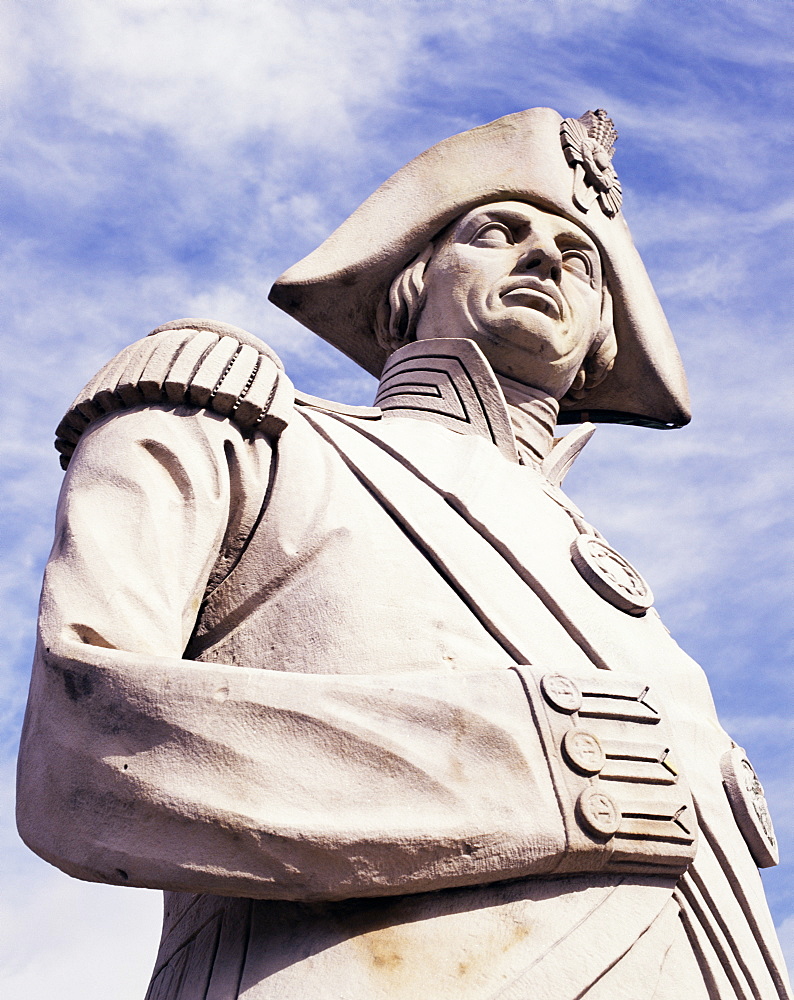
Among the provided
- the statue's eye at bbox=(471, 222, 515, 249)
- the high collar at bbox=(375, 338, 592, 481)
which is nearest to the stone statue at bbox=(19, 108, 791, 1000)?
the high collar at bbox=(375, 338, 592, 481)

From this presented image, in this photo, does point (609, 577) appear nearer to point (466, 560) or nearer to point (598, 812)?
point (466, 560)

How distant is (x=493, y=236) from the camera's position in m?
5.10

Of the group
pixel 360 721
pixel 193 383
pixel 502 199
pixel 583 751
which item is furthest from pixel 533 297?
pixel 360 721

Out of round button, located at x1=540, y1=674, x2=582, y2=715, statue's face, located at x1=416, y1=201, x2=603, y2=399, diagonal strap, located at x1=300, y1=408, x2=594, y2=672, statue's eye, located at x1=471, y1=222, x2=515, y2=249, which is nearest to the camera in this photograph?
round button, located at x1=540, y1=674, x2=582, y2=715

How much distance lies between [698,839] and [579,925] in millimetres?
529

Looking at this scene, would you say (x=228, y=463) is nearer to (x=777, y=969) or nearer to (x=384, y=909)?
(x=384, y=909)

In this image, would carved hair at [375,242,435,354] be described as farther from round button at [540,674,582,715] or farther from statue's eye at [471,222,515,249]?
round button at [540,674,582,715]

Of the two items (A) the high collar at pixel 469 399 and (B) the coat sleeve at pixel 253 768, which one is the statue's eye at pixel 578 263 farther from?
(B) the coat sleeve at pixel 253 768

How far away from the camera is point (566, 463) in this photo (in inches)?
201

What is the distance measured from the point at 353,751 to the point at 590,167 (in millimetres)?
3470

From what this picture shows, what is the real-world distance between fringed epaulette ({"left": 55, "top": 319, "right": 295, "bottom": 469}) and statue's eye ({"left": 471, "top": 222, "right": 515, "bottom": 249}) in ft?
5.23

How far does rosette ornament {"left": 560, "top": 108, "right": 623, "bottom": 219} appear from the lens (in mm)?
5457

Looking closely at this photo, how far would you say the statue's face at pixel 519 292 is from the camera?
4867 mm

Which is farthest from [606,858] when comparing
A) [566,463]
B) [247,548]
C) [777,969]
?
[566,463]
